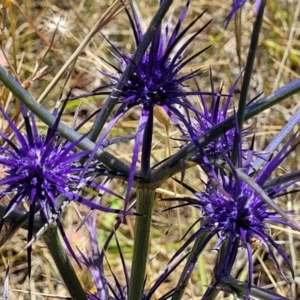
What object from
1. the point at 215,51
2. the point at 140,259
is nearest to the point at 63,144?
the point at 140,259

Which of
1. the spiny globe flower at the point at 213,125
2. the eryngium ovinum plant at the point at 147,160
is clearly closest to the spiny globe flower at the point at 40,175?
the eryngium ovinum plant at the point at 147,160

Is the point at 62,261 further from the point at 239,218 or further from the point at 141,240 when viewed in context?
the point at 239,218

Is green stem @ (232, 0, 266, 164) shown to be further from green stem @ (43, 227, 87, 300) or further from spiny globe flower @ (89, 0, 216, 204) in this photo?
green stem @ (43, 227, 87, 300)

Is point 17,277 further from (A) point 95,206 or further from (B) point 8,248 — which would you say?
(A) point 95,206

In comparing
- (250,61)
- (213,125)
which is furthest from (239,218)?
(250,61)

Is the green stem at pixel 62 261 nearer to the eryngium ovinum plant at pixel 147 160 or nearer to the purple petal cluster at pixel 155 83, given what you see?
the eryngium ovinum plant at pixel 147 160

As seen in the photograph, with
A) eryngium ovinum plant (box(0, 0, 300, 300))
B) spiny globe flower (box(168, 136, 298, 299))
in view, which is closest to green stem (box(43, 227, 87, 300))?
eryngium ovinum plant (box(0, 0, 300, 300))
